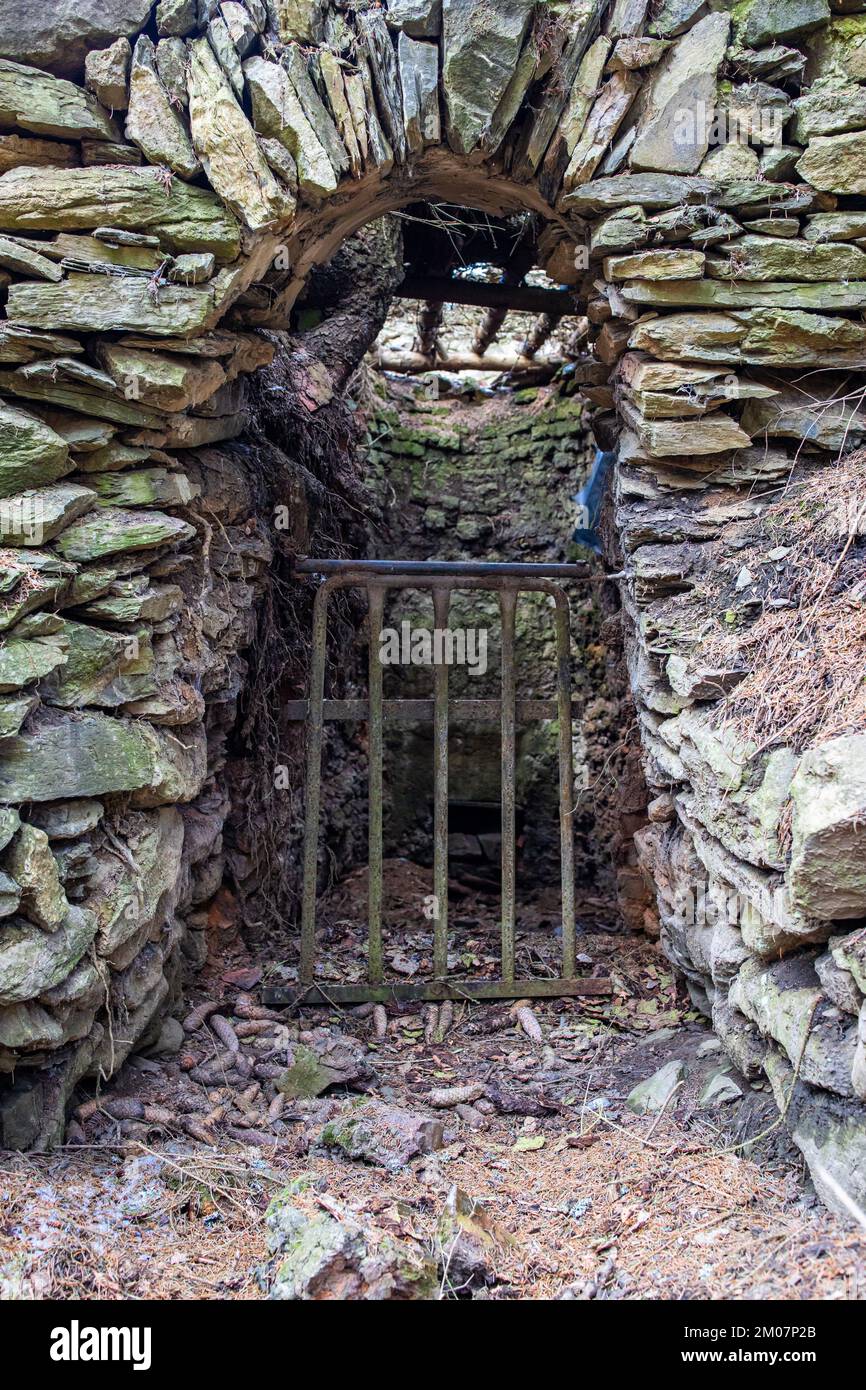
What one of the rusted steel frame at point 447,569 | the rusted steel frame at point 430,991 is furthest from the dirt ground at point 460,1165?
the rusted steel frame at point 447,569

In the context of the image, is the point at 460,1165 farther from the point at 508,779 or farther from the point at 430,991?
the point at 508,779

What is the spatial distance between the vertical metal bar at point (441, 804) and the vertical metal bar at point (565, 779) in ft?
1.81

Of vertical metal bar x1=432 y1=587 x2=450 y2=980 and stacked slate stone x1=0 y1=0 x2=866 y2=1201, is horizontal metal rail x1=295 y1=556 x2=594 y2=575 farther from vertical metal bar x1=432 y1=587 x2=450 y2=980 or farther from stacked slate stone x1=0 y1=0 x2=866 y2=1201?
stacked slate stone x1=0 y1=0 x2=866 y2=1201

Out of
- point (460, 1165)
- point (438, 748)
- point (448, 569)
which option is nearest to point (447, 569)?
point (448, 569)

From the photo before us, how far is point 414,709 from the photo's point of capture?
4.45m

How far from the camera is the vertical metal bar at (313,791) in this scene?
4316 millimetres

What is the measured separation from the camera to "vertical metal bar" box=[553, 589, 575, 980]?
443cm

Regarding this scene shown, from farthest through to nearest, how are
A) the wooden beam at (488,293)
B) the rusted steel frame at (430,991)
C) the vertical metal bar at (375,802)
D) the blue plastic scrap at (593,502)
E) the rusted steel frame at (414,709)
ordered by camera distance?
the wooden beam at (488,293)
the blue plastic scrap at (593,502)
the rusted steel frame at (414,709)
the vertical metal bar at (375,802)
the rusted steel frame at (430,991)

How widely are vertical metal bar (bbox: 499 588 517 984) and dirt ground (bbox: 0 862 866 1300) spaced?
285mm

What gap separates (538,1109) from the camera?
345 cm

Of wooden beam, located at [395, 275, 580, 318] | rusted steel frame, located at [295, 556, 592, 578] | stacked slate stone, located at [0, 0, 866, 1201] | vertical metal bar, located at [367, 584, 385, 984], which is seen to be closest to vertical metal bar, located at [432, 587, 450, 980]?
rusted steel frame, located at [295, 556, 592, 578]

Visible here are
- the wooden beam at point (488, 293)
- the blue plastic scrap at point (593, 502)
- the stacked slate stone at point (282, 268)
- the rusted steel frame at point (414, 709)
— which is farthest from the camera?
the wooden beam at point (488, 293)

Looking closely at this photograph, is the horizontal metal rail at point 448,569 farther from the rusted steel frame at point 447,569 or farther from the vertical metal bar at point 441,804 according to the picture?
the vertical metal bar at point 441,804

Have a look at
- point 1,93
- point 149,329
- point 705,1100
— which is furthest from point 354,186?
point 705,1100
